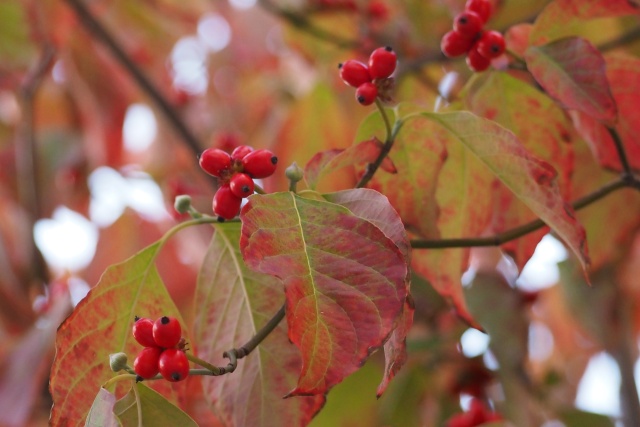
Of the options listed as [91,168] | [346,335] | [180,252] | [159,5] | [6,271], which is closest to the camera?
[346,335]

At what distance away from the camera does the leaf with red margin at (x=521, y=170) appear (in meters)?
0.58

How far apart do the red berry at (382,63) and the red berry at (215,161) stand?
14 cm

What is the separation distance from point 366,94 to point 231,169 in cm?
12

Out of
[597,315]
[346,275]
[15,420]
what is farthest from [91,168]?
[346,275]

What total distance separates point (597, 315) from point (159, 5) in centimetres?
118

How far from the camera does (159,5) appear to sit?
176 cm

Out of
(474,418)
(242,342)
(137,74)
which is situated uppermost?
(242,342)

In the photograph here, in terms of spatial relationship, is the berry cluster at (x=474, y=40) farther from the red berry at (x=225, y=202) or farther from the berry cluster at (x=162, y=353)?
the berry cluster at (x=162, y=353)

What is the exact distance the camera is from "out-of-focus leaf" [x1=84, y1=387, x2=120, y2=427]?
500 millimetres

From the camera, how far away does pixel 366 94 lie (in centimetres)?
60

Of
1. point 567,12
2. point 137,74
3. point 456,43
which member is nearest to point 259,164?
point 456,43

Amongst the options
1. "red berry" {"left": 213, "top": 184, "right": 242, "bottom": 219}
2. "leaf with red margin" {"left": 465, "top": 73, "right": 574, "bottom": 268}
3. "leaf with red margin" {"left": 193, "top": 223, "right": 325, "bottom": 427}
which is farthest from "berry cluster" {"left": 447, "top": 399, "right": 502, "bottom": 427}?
"red berry" {"left": 213, "top": 184, "right": 242, "bottom": 219}

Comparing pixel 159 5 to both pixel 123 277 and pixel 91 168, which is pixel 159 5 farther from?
pixel 123 277

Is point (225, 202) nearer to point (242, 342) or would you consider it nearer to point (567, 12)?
point (242, 342)
